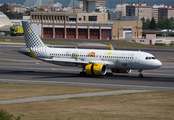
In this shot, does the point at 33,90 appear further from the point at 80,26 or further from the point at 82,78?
the point at 80,26

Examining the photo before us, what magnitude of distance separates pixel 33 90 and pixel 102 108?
11.3 metres

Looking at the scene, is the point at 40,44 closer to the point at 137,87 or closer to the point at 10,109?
the point at 137,87

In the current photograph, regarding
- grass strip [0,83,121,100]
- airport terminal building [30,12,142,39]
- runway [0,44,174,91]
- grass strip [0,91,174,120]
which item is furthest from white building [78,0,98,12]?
grass strip [0,91,174,120]

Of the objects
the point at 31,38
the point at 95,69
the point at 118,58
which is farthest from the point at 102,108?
the point at 31,38

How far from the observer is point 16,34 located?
162750 millimetres

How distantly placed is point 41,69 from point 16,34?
11175cm

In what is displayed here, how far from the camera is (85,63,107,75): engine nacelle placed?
45494 mm

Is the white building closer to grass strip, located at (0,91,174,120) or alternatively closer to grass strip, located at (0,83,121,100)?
grass strip, located at (0,83,121,100)

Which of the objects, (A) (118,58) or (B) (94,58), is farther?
(B) (94,58)

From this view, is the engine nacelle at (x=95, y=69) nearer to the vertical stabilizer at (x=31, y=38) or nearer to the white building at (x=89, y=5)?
the vertical stabilizer at (x=31, y=38)

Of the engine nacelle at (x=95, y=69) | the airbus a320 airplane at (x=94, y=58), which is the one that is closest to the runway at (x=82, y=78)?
the engine nacelle at (x=95, y=69)

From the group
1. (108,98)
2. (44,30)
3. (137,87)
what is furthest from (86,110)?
(44,30)

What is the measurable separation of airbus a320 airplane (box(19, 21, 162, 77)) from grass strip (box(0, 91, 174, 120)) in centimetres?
1401

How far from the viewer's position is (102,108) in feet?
87.6
